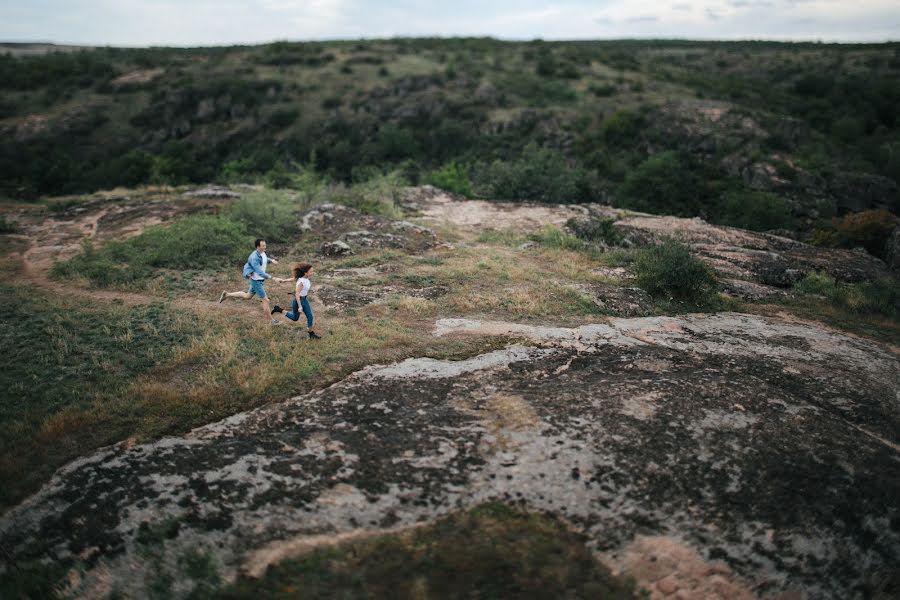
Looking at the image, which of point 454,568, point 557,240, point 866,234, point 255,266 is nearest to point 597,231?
point 557,240

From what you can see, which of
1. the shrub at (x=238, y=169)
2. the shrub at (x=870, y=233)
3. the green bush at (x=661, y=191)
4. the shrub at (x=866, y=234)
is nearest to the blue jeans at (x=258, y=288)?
the shrub at (x=866, y=234)

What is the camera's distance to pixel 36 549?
4453 mm

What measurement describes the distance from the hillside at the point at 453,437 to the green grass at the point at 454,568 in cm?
2

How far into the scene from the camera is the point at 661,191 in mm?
25203

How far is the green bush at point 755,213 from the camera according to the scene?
866 inches

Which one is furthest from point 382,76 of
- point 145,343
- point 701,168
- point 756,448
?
point 756,448

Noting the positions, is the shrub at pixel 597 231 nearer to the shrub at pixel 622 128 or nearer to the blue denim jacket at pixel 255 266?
the blue denim jacket at pixel 255 266

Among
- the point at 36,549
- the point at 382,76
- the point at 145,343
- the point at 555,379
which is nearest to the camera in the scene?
the point at 36,549

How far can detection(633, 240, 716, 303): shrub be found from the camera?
10.7 m

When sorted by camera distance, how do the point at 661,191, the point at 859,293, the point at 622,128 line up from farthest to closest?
the point at 622,128 < the point at 661,191 < the point at 859,293

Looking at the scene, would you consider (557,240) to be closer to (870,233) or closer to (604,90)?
(870,233)

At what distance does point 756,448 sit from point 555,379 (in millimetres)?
2451

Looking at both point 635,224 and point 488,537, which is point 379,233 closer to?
point 635,224

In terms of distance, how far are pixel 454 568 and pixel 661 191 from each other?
963 inches
